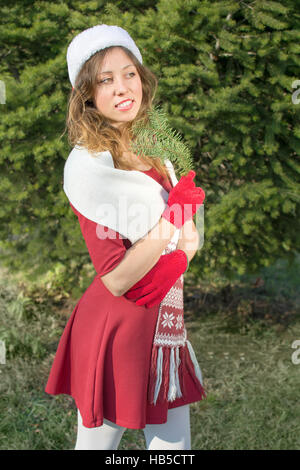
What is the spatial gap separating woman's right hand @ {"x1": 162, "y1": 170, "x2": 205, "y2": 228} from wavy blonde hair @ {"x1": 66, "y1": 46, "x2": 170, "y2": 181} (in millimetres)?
221

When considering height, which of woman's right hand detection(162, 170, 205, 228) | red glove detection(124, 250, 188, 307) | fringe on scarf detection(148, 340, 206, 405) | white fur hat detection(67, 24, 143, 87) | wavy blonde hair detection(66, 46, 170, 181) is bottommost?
fringe on scarf detection(148, 340, 206, 405)

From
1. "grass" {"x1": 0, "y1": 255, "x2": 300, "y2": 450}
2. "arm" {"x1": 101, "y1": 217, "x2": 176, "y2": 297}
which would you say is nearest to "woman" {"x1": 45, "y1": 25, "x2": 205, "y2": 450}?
"arm" {"x1": 101, "y1": 217, "x2": 176, "y2": 297}

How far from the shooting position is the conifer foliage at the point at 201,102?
300cm

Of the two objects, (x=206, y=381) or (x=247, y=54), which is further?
(x=206, y=381)

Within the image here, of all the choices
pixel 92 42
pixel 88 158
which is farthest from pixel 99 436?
pixel 92 42

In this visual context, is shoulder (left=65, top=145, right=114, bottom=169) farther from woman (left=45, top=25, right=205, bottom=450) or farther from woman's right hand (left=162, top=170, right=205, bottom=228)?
woman's right hand (left=162, top=170, right=205, bottom=228)

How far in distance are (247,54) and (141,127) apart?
5.70ft

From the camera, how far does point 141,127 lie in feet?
5.34

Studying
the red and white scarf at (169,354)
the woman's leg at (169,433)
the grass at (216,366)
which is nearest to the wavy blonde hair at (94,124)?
the red and white scarf at (169,354)

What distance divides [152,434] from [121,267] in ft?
2.06

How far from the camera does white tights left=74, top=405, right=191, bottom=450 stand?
1.60 metres

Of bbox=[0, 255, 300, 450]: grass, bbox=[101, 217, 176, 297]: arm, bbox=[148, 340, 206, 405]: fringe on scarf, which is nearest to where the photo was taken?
bbox=[101, 217, 176, 297]: arm
